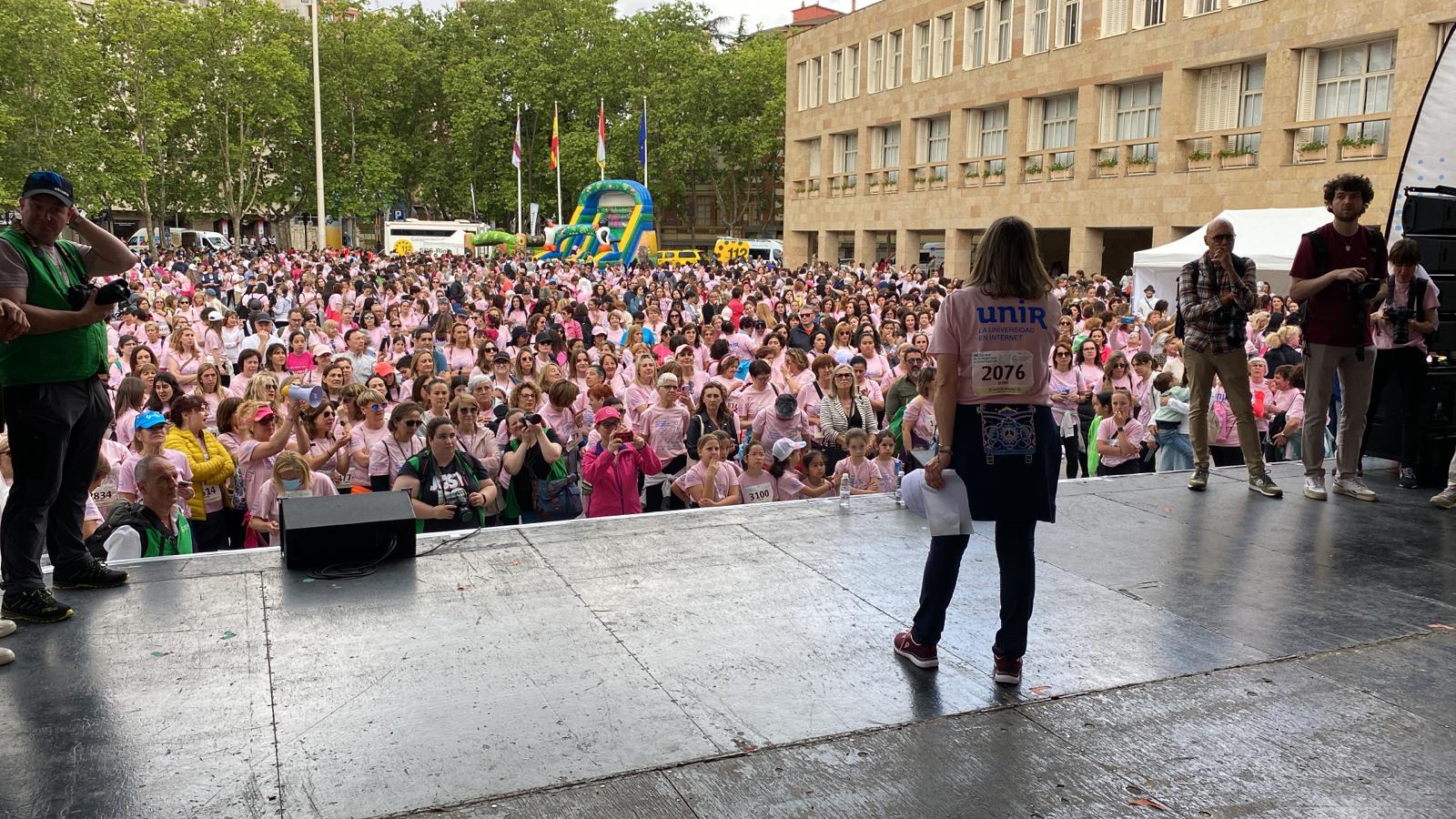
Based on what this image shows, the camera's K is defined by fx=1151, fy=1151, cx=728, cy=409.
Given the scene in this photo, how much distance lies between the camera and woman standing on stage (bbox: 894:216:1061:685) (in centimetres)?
401

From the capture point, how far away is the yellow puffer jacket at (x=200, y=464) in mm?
7078

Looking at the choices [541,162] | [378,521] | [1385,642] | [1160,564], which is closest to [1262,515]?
[1160,564]

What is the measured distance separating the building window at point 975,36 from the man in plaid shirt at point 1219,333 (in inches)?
1409

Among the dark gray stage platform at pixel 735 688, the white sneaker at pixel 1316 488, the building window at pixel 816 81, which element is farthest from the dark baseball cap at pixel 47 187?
the building window at pixel 816 81

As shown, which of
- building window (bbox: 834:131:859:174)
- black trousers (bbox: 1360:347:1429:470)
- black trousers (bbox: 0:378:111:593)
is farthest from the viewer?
building window (bbox: 834:131:859:174)

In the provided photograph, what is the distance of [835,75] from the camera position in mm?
50156

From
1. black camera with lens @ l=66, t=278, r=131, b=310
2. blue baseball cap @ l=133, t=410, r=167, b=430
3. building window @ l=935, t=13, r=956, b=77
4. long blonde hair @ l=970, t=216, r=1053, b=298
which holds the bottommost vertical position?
blue baseball cap @ l=133, t=410, r=167, b=430

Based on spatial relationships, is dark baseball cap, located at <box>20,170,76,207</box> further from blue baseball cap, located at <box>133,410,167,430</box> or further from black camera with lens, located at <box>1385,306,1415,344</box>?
black camera with lens, located at <box>1385,306,1415,344</box>

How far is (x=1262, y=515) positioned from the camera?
21.6 feet

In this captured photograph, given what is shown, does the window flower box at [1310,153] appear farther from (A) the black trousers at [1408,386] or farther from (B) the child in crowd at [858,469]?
(B) the child in crowd at [858,469]

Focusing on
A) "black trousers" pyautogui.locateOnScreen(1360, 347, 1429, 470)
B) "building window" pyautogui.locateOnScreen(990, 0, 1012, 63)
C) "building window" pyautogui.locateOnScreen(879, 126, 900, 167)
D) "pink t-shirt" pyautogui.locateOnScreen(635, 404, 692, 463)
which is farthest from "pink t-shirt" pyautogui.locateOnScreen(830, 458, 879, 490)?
"building window" pyautogui.locateOnScreen(879, 126, 900, 167)

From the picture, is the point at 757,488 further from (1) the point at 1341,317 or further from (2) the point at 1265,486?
(1) the point at 1341,317

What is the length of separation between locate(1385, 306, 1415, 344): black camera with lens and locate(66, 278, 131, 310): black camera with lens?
22.5 ft

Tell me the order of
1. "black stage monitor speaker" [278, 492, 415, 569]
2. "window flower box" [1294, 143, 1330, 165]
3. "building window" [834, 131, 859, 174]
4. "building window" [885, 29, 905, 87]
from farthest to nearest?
1. "building window" [834, 131, 859, 174]
2. "building window" [885, 29, 905, 87]
3. "window flower box" [1294, 143, 1330, 165]
4. "black stage monitor speaker" [278, 492, 415, 569]
